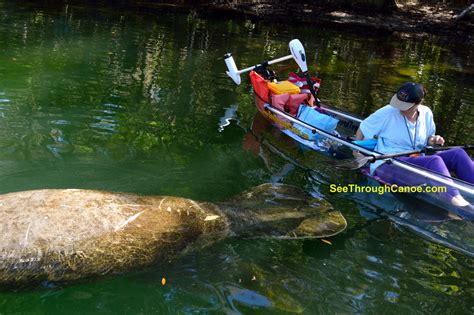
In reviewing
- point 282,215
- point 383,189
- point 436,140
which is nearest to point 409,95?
point 436,140

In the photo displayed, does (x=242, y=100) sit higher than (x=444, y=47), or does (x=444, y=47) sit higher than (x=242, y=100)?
(x=444, y=47)

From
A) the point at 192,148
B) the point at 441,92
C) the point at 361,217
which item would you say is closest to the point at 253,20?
the point at 441,92

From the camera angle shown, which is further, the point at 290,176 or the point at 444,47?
the point at 444,47

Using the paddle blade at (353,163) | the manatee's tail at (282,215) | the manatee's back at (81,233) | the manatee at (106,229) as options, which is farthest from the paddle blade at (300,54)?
the manatee's back at (81,233)

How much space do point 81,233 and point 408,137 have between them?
4441 millimetres

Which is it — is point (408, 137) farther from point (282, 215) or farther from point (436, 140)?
point (282, 215)

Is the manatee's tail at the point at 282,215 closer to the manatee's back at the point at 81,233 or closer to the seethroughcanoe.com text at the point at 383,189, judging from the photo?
the manatee's back at the point at 81,233

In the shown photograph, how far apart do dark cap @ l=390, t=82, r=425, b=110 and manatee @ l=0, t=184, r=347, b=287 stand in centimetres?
191

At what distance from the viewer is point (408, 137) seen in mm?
6555

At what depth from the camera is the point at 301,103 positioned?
866 cm

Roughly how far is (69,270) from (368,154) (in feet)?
13.1

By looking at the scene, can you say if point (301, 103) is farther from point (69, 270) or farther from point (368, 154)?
point (69, 270)

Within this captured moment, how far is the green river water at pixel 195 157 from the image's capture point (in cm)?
430

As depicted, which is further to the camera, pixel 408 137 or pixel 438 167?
pixel 408 137
